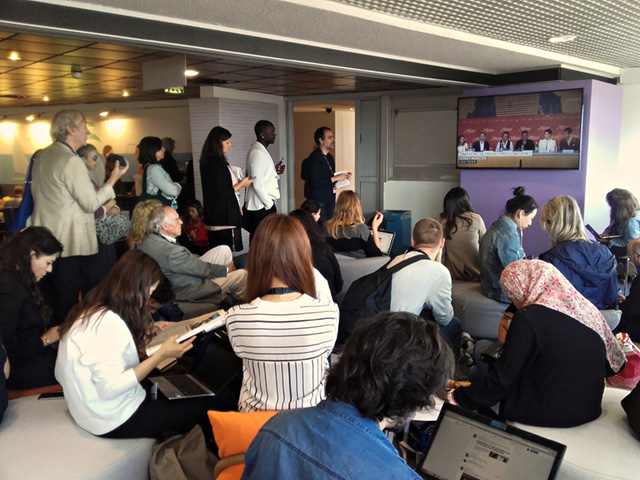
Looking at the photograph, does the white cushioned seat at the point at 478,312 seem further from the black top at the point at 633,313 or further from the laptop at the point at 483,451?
the laptop at the point at 483,451

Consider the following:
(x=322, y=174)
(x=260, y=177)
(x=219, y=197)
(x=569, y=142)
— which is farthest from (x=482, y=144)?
(x=219, y=197)

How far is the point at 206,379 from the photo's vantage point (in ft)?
8.63

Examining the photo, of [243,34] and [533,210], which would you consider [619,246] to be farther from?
[243,34]

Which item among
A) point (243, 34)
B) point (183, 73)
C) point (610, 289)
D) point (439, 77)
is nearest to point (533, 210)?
point (610, 289)

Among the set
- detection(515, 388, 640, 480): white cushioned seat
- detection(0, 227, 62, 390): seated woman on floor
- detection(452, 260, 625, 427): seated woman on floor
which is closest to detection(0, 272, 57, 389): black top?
detection(0, 227, 62, 390): seated woman on floor

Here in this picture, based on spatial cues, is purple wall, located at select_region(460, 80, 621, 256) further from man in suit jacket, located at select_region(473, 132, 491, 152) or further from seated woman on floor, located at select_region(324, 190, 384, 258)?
seated woman on floor, located at select_region(324, 190, 384, 258)

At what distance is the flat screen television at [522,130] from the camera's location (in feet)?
20.5

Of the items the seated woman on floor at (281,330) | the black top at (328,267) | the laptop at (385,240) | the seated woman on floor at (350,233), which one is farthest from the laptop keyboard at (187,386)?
the laptop at (385,240)

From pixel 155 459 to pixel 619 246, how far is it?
4.80 meters

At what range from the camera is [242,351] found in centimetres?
206

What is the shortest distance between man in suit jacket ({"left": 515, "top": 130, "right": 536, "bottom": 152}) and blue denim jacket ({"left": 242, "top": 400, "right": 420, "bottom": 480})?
606cm

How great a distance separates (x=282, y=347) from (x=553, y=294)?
1314 mm

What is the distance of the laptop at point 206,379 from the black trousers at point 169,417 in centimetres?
4

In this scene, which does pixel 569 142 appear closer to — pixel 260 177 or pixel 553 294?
pixel 260 177
